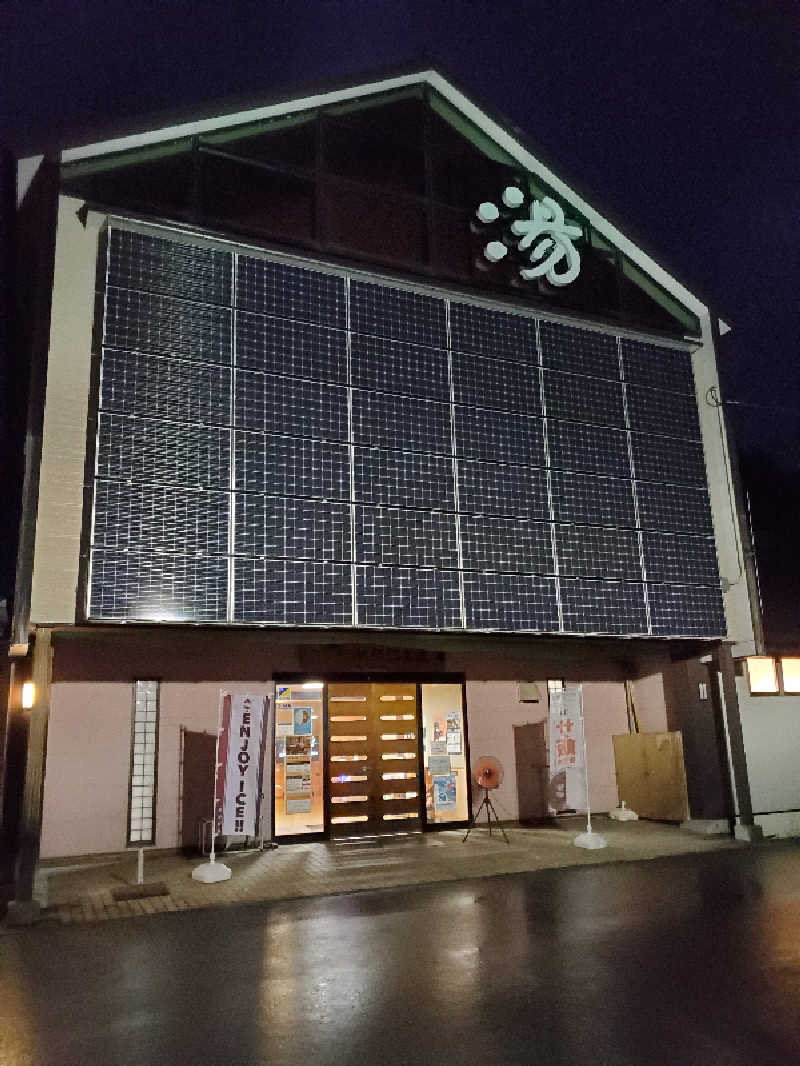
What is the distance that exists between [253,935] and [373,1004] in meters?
2.43

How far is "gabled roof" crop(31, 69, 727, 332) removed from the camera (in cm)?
1108

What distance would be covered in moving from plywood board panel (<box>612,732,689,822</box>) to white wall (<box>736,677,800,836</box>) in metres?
1.22

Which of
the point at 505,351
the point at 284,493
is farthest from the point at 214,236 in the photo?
the point at 505,351

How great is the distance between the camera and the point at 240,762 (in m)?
10.3

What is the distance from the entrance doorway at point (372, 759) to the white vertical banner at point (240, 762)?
275cm

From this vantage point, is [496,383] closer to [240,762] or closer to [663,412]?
[663,412]

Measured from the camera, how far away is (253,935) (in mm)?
7207

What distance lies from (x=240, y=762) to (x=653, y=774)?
8.36 m

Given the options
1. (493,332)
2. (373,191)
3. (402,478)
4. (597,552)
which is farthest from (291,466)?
(373,191)

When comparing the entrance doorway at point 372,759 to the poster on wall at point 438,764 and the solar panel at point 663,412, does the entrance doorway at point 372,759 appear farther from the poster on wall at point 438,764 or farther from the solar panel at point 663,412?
the solar panel at point 663,412

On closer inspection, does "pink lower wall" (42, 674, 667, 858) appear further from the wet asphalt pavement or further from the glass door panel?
the wet asphalt pavement

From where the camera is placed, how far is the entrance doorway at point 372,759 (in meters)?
13.0

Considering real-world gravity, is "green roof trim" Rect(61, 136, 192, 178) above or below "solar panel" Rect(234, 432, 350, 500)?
above

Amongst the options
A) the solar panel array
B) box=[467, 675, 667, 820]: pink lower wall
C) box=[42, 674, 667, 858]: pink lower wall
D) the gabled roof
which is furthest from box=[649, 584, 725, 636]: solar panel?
box=[42, 674, 667, 858]: pink lower wall
